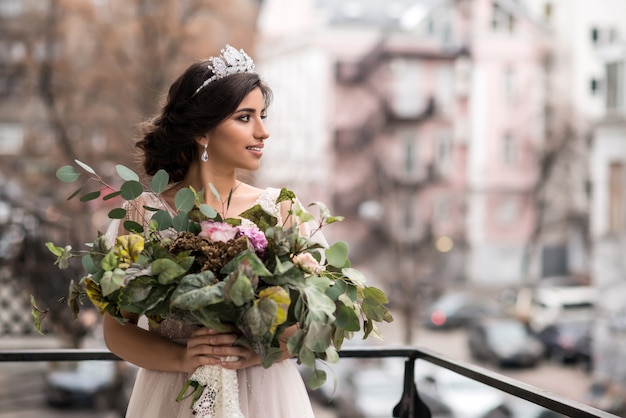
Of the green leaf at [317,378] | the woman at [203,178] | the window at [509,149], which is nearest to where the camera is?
the green leaf at [317,378]

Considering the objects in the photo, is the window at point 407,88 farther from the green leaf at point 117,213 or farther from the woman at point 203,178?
the green leaf at point 117,213

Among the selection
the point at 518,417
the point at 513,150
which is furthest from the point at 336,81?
the point at 518,417

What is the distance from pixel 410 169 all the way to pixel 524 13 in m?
5.40

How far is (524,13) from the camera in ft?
78.5

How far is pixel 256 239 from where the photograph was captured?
137 centimetres

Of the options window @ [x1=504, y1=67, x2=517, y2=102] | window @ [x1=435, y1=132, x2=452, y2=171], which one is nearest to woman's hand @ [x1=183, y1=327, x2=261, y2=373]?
window @ [x1=435, y1=132, x2=452, y2=171]

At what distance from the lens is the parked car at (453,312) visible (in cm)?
2302

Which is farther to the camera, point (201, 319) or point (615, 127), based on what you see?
point (615, 127)

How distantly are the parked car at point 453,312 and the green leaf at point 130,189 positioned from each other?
21.8 m

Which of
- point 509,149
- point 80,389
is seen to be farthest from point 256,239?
point 509,149

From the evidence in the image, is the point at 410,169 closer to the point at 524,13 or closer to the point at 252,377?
the point at 524,13

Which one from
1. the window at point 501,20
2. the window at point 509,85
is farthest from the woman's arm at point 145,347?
the window at point 501,20

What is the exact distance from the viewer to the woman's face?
5.41 ft

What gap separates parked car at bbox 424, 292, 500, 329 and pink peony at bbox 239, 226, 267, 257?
71.7 ft
